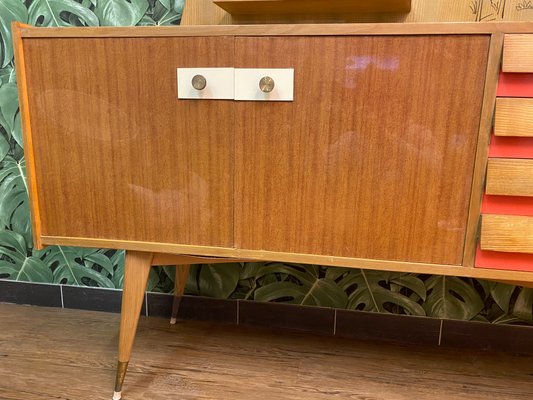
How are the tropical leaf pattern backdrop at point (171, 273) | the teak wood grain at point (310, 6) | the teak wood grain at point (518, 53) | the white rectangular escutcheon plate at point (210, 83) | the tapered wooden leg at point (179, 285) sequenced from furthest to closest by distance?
the tapered wooden leg at point (179, 285), the tropical leaf pattern backdrop at point (171, 273), the teak wood grain at point (310, 6), the white rectangular escutcheon plate at point (210, 83), the teak wood grain at point (518, 53)

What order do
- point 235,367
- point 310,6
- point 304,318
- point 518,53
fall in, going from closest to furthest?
point 518,53 → point 310,6 → point 235,367 → point 304,318

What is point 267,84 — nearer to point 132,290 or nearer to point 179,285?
point 132,290

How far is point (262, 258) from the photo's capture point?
3.08 feet

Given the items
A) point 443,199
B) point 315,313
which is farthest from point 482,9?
point 315,313

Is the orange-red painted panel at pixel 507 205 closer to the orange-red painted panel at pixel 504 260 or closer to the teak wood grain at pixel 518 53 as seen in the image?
the orange-red painted panel at pixel 504 260

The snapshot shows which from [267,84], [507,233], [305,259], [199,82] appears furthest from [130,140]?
[507,233]

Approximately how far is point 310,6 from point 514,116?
0.51 metres

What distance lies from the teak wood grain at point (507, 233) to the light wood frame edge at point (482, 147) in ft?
0.06

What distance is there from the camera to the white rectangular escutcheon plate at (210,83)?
33.8 inches

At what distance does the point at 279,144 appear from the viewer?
87cm

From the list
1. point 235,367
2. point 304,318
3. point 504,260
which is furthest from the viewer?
point 304,318

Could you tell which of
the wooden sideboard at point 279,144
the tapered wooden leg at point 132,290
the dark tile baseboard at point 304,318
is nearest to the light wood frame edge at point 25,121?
the wooden sideboard at point 279,144

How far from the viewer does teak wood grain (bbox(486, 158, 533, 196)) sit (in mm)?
799

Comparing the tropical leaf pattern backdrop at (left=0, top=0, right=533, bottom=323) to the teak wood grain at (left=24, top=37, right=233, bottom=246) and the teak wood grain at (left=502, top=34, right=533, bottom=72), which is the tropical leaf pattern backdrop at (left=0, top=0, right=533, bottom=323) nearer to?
the teak wood grain at (left=24, top=37, right=233, bottom=246)
